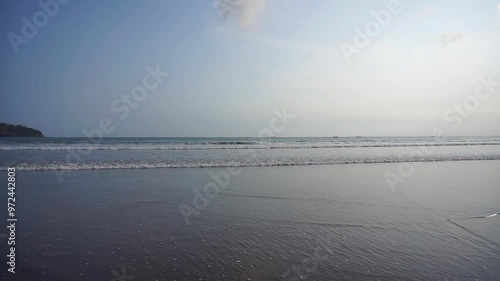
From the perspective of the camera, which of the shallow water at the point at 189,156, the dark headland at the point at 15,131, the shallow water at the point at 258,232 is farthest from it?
the dark headland at the point at 15,131

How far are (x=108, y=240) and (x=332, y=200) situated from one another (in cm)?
586

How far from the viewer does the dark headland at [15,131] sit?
63.5 m

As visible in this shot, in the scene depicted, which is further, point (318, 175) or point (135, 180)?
point (318, 175)

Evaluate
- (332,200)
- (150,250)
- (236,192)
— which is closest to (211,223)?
(150,250)

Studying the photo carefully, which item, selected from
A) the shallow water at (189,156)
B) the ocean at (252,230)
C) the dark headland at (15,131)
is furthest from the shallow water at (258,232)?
the dark headland at (15,131)

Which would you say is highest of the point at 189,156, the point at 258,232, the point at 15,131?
the point at 15,131

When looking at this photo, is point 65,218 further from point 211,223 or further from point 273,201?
point 273,201

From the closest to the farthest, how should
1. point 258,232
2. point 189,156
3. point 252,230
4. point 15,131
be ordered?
point 258,232, point 252,230, point 189,156, point 15,131

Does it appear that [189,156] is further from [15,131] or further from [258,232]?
[15,131]

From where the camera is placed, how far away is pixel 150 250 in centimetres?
477

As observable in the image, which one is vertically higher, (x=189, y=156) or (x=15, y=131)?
(x=15, y=131)

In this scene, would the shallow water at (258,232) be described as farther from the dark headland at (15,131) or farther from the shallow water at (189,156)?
the dark headland at (15,131)

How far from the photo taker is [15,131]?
65625mm

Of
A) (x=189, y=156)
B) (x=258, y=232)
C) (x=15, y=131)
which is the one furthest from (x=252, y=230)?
(x=15, y=131)
